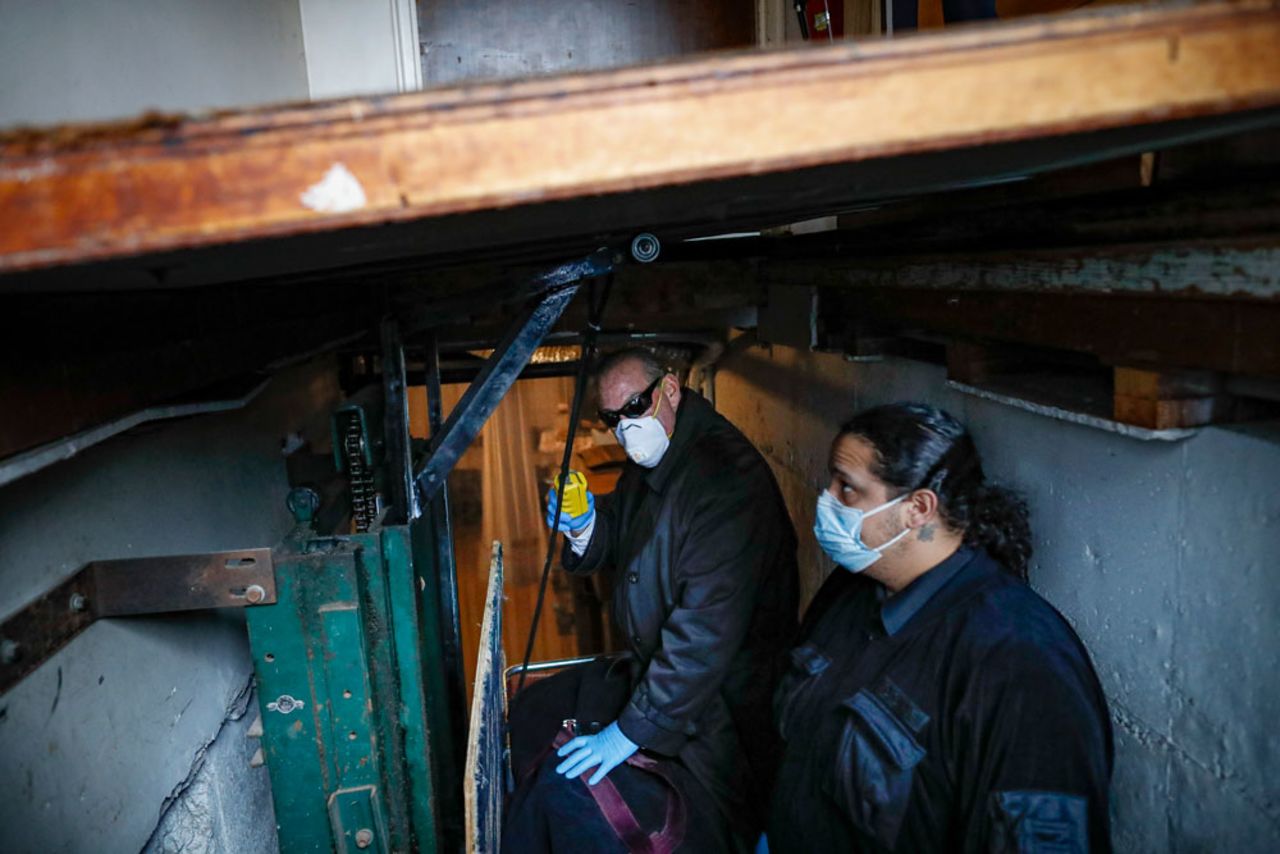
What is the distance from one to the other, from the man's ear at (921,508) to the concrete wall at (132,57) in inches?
60.7

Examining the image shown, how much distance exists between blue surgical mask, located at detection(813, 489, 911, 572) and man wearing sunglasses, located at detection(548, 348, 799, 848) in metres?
0.72

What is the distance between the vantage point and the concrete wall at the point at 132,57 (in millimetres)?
1487

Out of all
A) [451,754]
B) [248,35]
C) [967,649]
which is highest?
[248,35]

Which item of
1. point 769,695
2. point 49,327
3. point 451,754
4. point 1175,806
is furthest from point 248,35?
point 1175,806

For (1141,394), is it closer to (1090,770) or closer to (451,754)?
(1090,770)

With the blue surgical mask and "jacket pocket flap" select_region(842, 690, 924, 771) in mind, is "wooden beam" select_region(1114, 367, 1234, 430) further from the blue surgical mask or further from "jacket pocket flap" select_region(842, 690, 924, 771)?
"jacket pocket flap" select_region(842, 690, 924, 771)

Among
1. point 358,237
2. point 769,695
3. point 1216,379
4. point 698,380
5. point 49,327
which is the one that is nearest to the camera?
point 358,237

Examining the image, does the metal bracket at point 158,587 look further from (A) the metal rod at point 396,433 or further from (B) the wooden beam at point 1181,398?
(B) the wooden beam at point 1181,398

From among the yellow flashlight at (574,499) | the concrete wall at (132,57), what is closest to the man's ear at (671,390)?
the yellow flashlight at (574,499)

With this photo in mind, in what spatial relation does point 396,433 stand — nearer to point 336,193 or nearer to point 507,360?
point 507,360

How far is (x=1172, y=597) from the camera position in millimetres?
1469

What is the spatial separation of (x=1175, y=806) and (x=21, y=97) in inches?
105

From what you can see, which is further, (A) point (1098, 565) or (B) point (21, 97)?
(A) point (1098, 565)

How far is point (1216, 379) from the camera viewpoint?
1.33 metres
